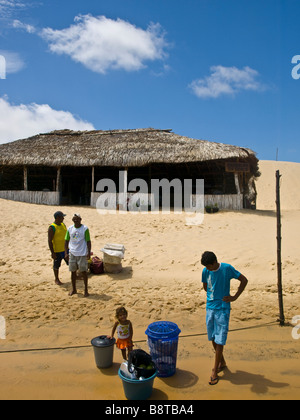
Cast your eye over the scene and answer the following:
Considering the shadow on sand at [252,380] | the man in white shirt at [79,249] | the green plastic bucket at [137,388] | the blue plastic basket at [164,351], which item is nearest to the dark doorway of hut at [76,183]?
the man in white shirt at [79,249]

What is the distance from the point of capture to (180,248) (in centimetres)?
863

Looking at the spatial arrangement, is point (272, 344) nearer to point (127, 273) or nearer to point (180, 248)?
point (127, 273)

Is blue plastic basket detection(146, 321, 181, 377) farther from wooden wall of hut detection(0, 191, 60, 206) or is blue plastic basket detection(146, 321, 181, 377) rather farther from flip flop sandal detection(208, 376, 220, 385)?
wooden wall of hut detection(0, 191, 60, 206)

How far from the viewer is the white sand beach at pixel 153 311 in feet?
10.3

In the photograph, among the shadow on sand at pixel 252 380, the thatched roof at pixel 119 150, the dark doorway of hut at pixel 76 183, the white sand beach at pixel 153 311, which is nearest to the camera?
the shadow on sand at pixel 252 380

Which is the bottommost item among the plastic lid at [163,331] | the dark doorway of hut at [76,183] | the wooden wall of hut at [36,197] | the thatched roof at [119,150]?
the plastic lid at [163,331]

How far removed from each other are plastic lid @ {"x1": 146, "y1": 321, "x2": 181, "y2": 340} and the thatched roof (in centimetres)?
1217

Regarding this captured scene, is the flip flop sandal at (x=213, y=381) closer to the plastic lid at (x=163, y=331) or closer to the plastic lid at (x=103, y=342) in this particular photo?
the plastic lid at (x=163, y=331)

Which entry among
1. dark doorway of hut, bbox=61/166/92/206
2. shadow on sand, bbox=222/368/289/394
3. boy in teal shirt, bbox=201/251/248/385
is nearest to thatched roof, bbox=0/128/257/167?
dark doorway of hut, bbox=61/166/92/206

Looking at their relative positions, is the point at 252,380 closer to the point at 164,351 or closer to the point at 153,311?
the point at 164,351

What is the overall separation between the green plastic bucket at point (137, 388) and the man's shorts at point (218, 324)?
0.80 m

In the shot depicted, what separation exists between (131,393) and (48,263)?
18.1 ft

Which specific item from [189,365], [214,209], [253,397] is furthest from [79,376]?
[214,209]

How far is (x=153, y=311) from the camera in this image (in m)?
5.07
